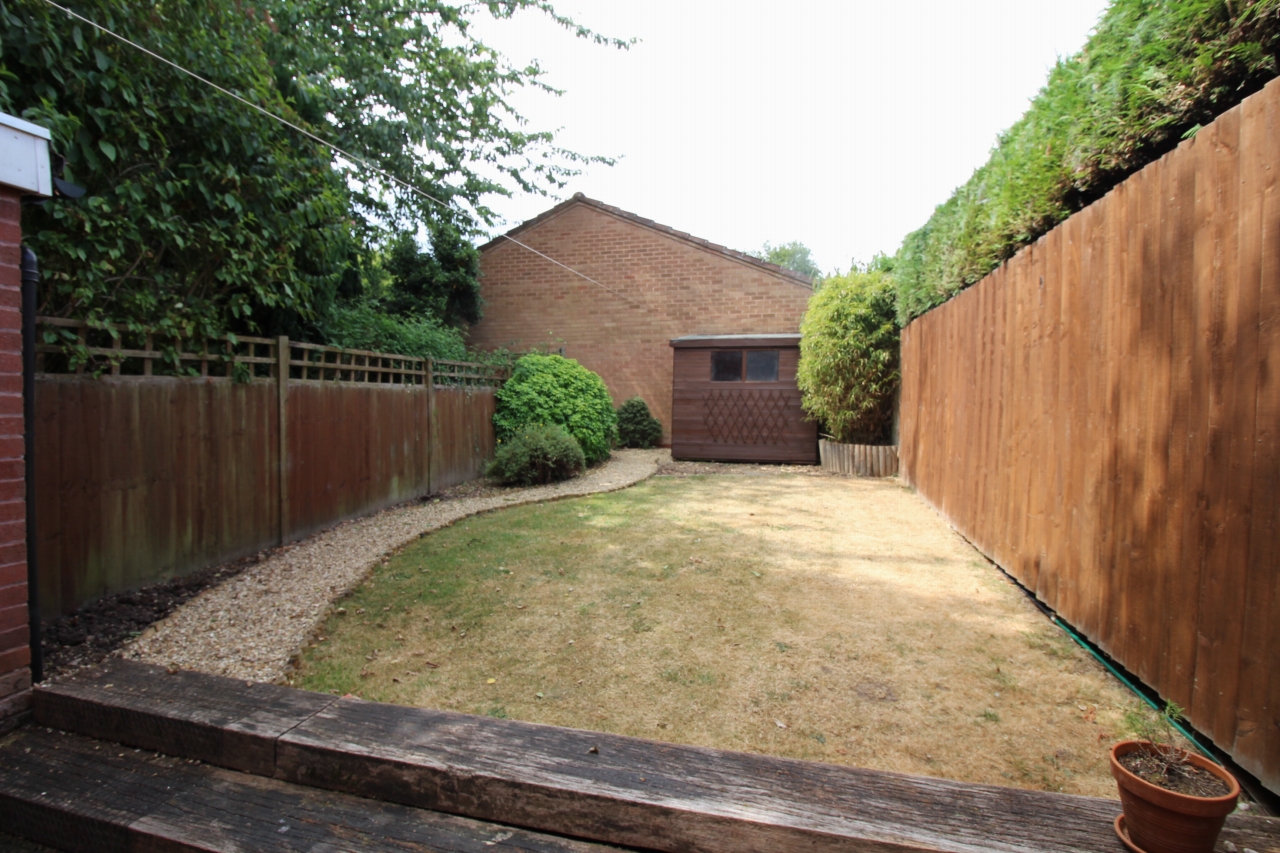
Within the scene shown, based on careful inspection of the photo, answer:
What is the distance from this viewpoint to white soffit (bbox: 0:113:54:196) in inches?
91.6

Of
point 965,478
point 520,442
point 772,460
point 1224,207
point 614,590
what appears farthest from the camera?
point 772,460

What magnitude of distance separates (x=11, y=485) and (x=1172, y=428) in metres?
4.49

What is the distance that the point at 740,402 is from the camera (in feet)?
39.9

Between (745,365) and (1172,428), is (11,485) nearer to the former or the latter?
(1172,428)

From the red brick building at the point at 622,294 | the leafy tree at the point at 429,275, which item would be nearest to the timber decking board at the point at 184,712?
the leafy tree at the point at 429,275

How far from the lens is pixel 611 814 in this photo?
5.94 feet

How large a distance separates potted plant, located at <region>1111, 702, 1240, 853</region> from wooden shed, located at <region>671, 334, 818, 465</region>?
10.2 m

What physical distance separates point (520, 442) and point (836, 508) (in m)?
4.33

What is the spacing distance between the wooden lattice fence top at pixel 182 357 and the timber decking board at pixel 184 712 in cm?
213

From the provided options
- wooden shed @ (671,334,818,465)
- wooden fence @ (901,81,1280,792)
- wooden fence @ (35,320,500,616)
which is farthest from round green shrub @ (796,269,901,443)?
wooden fence @ (35,320,500,616)

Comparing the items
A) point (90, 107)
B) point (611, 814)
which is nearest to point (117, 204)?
point (90, 107)

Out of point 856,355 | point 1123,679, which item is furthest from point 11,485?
point 856,355

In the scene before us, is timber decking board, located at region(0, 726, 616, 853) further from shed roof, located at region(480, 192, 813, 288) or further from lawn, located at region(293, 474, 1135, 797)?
shed roof, located at region(480, 192, 813, 288)

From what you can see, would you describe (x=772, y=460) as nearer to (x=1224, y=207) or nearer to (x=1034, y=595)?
(x=1034, y=595)
